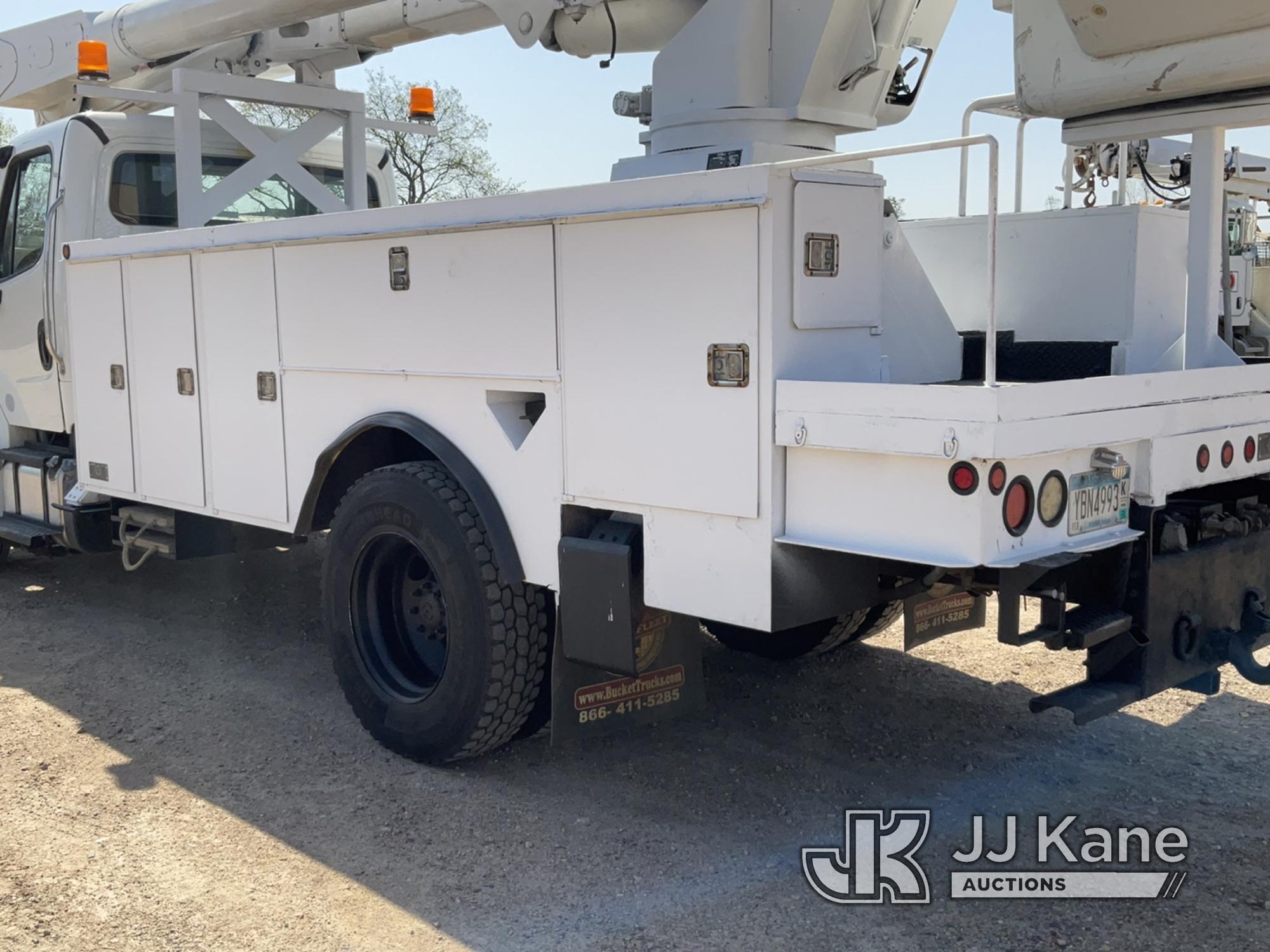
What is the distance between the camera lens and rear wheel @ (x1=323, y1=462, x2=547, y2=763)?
13.6ft

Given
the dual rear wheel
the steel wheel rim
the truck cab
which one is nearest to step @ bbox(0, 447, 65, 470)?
the truck cab

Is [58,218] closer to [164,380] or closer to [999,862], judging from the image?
[164,380]

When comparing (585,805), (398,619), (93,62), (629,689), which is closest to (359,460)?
(398,619)

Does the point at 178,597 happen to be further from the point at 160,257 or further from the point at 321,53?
the point at 321,53

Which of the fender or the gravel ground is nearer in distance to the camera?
the gravel ground

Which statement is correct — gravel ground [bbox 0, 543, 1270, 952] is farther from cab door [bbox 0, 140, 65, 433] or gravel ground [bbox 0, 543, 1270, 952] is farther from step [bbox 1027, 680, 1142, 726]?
cab door [bbox 0, 140, 65, 433]

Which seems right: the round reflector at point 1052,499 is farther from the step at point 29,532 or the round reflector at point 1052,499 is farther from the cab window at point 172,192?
the step at point 29,532

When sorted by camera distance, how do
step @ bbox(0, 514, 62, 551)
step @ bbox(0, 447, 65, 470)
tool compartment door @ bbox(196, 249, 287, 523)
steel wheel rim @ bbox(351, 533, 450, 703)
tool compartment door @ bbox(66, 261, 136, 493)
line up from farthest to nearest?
step @ bbox(0, 447, 65, 470) → step @ bbox(0, 514, 62, 551) → tool compartment door @ bbox(66, 261, 136, 493) → tool compartment door @ bbox(196, 249, 287, 523) → steel wheel rim @ bbox(351, 533, 450, 703)

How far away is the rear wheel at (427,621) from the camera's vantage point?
415 cm

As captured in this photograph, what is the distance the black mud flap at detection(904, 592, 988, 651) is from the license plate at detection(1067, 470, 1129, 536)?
0.65 metres

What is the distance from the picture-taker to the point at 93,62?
253 inches

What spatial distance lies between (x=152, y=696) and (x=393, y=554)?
1486 mm

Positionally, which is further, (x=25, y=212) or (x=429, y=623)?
(x=25, y=212)

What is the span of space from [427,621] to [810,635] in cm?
169
